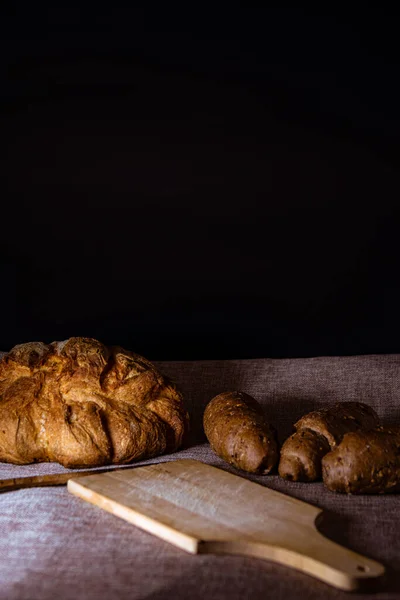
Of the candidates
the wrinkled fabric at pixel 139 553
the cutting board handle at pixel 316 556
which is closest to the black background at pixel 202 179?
the wrinkled fabric at pixel 139 553

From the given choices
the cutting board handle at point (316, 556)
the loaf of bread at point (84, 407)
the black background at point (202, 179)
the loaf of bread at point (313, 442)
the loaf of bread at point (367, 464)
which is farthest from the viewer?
the black background at point (202, 179)

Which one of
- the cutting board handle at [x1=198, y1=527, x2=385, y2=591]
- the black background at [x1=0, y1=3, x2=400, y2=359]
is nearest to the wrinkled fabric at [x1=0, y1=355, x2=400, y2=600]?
the cutting board handle at [x1=198, y1=527, x2=385, y2=591]

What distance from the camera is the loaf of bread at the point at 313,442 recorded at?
7.82 ft

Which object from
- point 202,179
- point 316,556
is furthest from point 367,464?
point 202,179

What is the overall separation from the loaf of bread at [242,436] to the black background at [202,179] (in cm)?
106

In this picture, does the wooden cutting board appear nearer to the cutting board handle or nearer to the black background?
the cutting board handle

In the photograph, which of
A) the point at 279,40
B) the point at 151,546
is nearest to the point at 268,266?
the point at 279,40

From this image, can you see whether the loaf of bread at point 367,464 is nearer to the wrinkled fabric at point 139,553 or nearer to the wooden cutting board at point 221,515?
the wrinkled fabric at point 139,553

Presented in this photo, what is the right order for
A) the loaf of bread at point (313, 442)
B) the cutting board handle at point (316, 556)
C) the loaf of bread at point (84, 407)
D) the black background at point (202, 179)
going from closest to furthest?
the cutting board handle at point (316, 556) < the loaf of bread at point (313, 442) < the loaf of bread at point (84, 407) < the black background at point (202, 179)

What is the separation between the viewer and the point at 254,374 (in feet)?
10.7

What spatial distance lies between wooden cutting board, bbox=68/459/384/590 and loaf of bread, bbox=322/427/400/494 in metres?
0.22

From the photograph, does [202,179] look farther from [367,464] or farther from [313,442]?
[367,464]

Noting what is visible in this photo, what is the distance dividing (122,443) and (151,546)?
2.02 ft

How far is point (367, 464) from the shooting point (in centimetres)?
225
